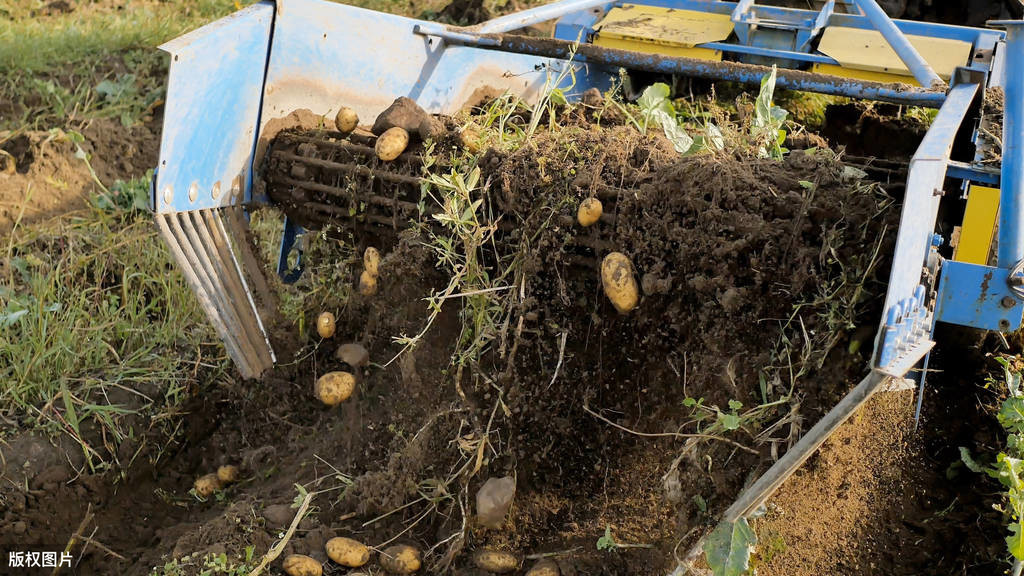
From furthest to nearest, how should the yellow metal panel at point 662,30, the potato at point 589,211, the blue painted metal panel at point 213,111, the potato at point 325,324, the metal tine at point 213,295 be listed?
the yellow metal panel at point 662,30, the potato at point 325,324, the metal tine at point 213,295, the blue painted metal panel at point 213,111, the potato at point 589,211

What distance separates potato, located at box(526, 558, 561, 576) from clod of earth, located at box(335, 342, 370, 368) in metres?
0.86

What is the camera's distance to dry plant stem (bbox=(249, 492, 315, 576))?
7.07 feet

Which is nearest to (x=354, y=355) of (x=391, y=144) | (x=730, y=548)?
(x=391, y=144)

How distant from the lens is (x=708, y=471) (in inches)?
80.0

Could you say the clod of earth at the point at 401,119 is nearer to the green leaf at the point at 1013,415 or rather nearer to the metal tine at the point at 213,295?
the metal tine at the point at 213,295

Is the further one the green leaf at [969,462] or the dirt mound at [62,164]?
the dirt mound at [62,164]

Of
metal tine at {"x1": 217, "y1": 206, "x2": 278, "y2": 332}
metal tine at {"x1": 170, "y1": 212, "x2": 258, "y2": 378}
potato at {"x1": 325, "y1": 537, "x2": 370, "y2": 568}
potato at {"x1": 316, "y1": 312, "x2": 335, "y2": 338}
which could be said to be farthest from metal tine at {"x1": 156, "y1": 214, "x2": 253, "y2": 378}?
potato at {"x1": 325, "y1": 537, "x2": 370, "y2": 568}

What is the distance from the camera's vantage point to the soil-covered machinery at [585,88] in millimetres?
1846

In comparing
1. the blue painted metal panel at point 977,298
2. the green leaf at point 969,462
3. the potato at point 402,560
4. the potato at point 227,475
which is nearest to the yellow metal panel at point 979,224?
the blue painted metal panel at point 977,298

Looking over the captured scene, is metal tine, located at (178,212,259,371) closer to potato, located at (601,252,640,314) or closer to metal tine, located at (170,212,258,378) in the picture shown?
metal tine, located at (170,212,258,378)

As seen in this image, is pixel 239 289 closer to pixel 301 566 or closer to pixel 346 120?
pixel 346 120

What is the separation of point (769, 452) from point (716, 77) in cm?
144

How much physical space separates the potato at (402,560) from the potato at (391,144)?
1037 millimetres

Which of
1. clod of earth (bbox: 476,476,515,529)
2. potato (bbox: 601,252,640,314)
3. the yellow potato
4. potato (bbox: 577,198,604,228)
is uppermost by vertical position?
potato (bbox: 577,198,604,228)
